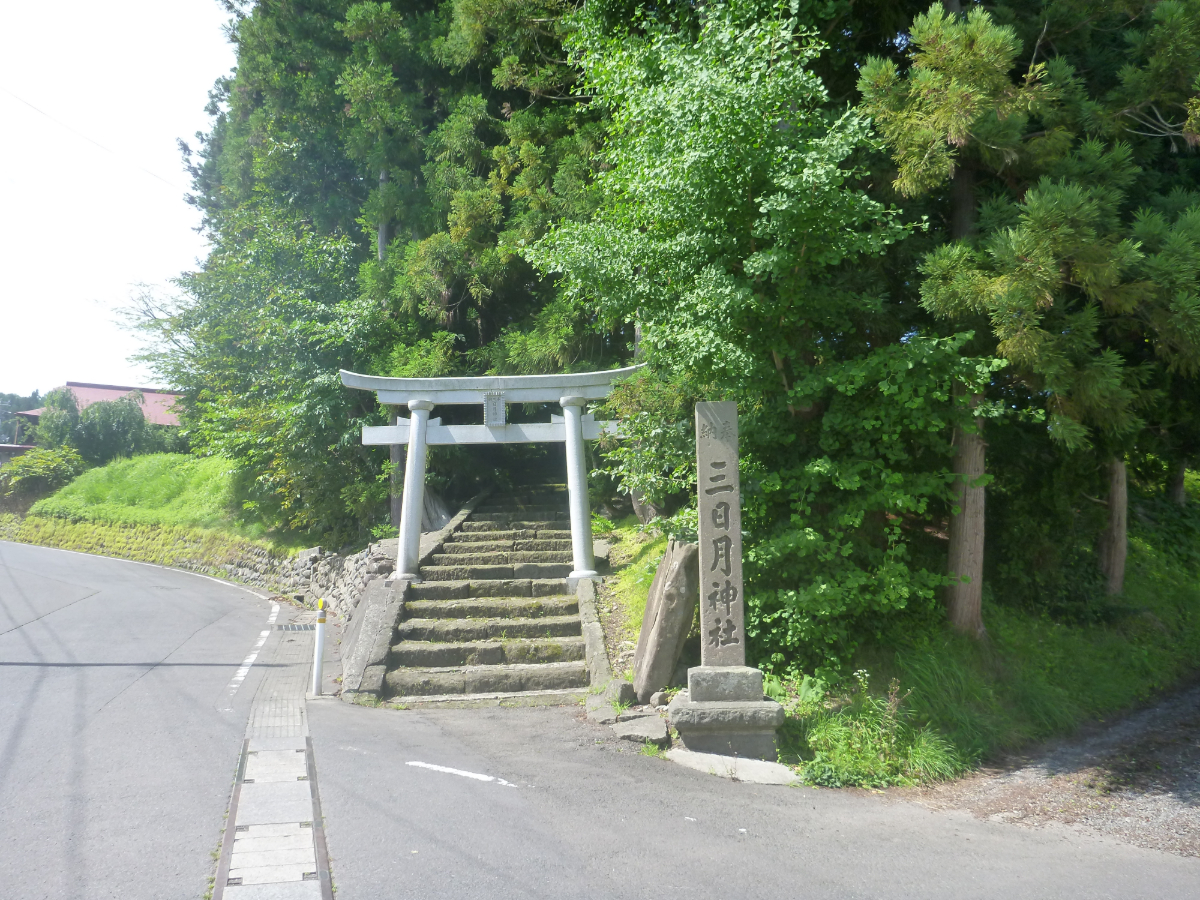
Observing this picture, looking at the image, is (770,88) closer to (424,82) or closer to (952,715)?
(952,715)

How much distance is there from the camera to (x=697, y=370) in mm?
6770

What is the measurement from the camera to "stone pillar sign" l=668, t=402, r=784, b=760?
20.2 ft

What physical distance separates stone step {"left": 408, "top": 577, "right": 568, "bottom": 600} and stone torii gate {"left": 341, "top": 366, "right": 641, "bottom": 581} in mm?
872

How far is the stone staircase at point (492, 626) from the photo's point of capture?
8.62m

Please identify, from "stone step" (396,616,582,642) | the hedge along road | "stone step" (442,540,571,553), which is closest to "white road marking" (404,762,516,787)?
the hedge along road

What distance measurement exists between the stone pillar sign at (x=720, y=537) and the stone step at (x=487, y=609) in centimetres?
388

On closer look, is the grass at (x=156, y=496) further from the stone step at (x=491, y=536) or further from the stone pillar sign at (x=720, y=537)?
the stone pillar sign at (x=720, y=537)

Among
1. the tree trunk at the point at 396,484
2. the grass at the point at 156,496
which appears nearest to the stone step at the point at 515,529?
the tree trunk at the point at 396,484

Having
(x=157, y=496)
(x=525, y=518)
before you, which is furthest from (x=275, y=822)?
(x=157, y=496)

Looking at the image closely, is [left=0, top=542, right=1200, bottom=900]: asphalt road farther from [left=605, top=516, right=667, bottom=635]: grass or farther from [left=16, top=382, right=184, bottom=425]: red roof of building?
[left=16, top=382, right=184, bottom=425]: red roof of building

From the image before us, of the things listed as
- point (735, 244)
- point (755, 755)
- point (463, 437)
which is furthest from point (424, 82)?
point (755, 755)

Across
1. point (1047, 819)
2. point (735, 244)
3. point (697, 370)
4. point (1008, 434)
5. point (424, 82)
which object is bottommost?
point (1047, 819)

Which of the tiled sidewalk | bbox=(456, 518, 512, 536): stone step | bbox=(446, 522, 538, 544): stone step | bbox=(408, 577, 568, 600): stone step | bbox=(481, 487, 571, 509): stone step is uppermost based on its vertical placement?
bbox=(481, 487, 571, 509): stone step

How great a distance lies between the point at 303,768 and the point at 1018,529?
7681 millimetres
